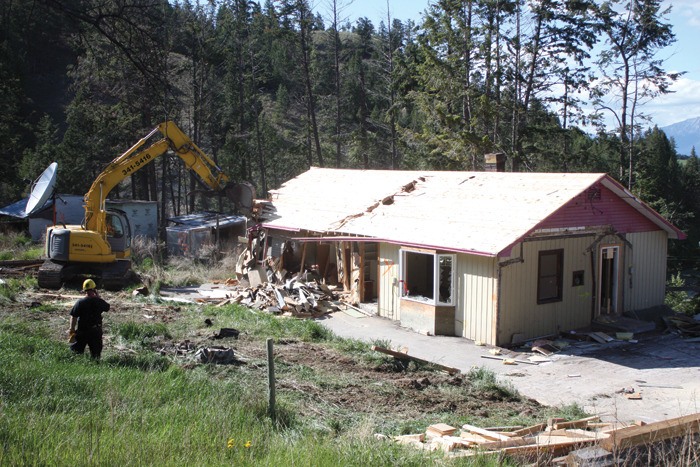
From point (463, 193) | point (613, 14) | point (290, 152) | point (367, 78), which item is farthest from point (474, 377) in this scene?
point (367, 78)

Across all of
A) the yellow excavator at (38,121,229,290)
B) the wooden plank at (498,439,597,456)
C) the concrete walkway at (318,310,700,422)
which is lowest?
the concrete walkway at (318,310,700,422)

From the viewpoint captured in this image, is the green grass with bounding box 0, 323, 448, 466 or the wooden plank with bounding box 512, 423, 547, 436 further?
the wooden plank with bounding box 512, 423, 547, 436

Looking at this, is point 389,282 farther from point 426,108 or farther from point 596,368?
point 426,108

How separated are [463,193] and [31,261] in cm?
1570

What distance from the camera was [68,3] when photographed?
8055 mm

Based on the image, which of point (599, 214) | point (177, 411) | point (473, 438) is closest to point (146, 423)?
point (177, 411)

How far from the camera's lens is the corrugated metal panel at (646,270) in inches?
787

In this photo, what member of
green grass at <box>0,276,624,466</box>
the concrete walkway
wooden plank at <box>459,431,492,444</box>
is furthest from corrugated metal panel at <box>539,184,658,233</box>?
wooden plank at <box>459,431,492,444</box>

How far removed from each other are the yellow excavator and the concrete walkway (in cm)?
750

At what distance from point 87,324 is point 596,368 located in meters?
10.7

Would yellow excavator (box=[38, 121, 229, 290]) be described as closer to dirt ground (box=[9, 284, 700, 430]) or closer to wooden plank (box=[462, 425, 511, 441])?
dirt ground (box=[9, 284, 700, 430])

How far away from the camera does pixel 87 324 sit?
1134 cm

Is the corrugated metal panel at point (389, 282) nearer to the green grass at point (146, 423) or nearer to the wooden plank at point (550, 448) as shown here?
the green grass at point (146, 423)

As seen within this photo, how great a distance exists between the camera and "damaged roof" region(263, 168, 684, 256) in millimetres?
17531
